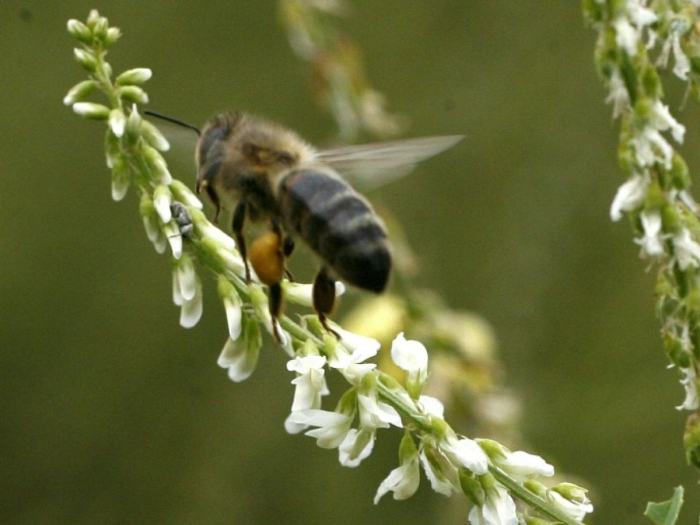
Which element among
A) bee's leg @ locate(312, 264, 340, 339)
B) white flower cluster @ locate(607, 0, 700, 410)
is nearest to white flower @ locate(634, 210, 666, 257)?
white flower cluster @ locate(607, 0, 700, 410)

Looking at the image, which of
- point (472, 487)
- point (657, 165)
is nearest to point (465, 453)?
point (472, 487)

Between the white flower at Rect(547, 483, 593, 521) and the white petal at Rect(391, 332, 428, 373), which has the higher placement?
the white petal at Rect(391, 332, 428, 373)

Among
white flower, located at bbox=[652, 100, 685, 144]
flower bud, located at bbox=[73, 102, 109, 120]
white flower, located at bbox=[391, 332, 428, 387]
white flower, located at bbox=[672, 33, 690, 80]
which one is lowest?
white flower, located at bbox=[391, 332, 428, 387]

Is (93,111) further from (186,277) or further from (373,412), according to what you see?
(373,412)

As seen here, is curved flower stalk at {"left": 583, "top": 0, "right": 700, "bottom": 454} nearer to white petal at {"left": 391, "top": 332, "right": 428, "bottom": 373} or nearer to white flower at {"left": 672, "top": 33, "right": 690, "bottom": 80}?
white flower at {"left": 672, "top": 33, "right": 690, "bottom": 80}

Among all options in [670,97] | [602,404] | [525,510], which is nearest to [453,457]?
[525,510]

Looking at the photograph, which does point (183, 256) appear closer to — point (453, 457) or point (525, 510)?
point (453, 457)

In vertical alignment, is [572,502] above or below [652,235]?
below
